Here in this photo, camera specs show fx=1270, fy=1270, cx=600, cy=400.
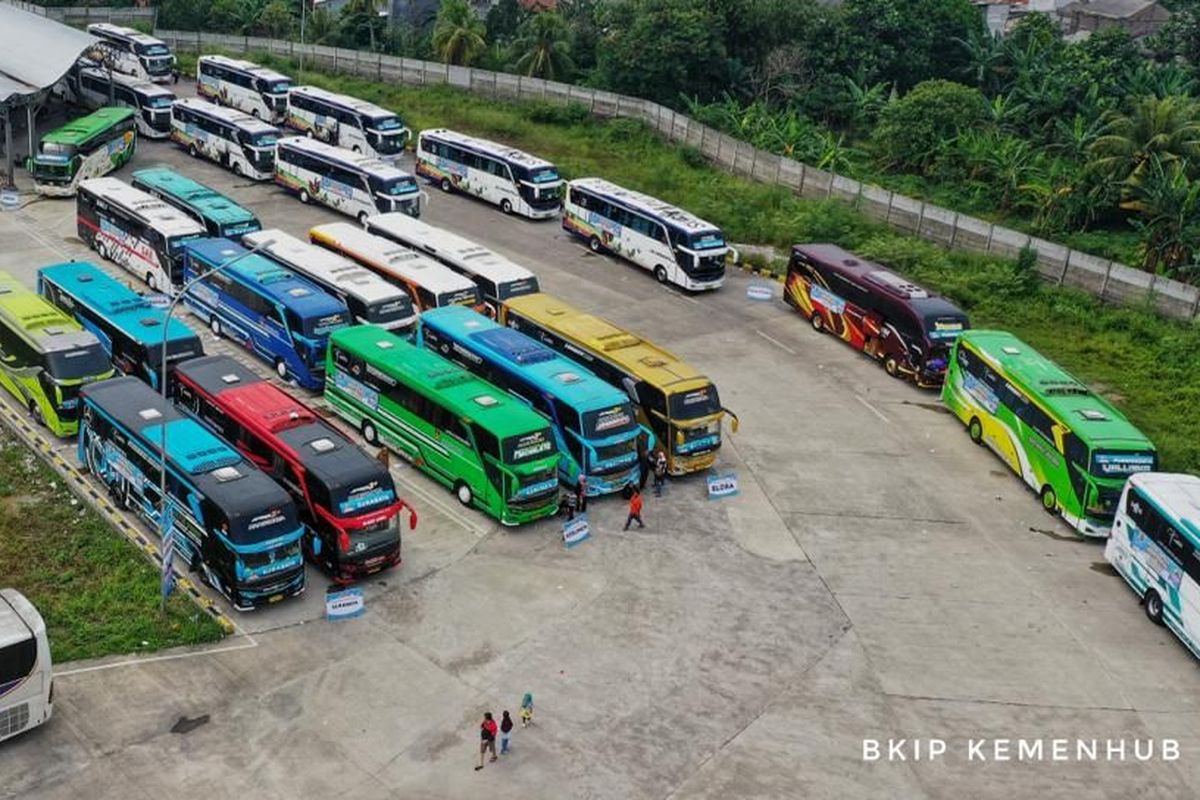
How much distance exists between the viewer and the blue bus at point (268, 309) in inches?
1446

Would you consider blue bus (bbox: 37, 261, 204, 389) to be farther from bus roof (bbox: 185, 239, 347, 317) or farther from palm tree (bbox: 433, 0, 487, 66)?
palm tree (bbox: 433, 0, 487, 66)

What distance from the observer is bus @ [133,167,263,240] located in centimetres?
4478

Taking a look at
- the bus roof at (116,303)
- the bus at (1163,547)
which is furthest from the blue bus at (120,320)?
the bus at (1163,547)

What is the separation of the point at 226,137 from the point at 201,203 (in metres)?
13.1

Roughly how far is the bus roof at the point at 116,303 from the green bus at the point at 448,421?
4.71 metres

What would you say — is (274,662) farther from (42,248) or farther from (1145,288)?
(1145,288)

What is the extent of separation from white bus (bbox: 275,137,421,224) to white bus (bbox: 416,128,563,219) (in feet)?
15.9

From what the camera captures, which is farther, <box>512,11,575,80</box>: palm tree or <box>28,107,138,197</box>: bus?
<box>512,11,575,80</box>: palm tree

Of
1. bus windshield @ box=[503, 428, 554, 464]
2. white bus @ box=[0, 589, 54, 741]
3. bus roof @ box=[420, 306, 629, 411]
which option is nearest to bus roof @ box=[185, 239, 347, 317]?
bus roof @ box=[420, 306, 629, 411]

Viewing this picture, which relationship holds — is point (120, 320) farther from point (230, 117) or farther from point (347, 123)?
point (347, 123)

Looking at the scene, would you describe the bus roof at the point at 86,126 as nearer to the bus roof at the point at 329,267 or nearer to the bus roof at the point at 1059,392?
the bus roof at the point at 329,267

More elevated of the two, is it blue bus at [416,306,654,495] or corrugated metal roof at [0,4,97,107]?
corrugated metal roof at [0,4,97,107]

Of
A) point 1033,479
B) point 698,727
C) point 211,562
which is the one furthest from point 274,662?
point 1033,479

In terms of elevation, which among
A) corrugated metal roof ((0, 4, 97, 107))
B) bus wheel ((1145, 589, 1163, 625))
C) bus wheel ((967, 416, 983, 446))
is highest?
corrugated metal roof ((0, 4, 97, 107))
